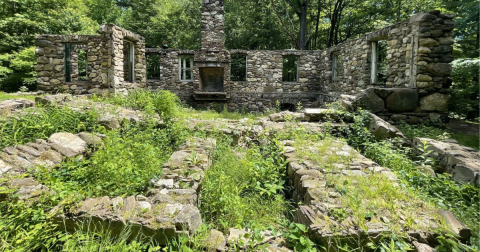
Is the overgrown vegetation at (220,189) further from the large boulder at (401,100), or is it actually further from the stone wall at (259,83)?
the stone wall at (259,83)

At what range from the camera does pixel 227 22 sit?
2055cm

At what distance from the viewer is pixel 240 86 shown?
14352 millimetres

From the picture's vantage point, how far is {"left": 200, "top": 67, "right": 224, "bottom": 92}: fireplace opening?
46.2 feet

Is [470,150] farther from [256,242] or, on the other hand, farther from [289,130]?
[256,242]

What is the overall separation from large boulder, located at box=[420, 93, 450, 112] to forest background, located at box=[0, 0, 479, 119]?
196cm

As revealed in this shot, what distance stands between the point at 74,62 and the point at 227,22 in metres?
11.2

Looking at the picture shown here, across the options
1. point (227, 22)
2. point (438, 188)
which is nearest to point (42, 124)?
point (438, 188)

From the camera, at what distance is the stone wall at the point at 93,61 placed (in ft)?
28.3

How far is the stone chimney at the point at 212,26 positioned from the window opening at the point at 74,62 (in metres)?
5.57

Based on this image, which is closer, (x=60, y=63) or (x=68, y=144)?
(x=68, y=144)

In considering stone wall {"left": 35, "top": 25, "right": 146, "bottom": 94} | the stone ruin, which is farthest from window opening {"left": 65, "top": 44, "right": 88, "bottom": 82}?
stone wall {"left": 35, "top": 25, "right": 146, "bottom": 94}

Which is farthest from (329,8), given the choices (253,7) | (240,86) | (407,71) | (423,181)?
(423,181)

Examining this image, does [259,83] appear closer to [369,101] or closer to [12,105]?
[369,101]

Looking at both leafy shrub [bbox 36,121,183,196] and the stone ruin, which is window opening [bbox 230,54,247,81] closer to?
the stone ruin
